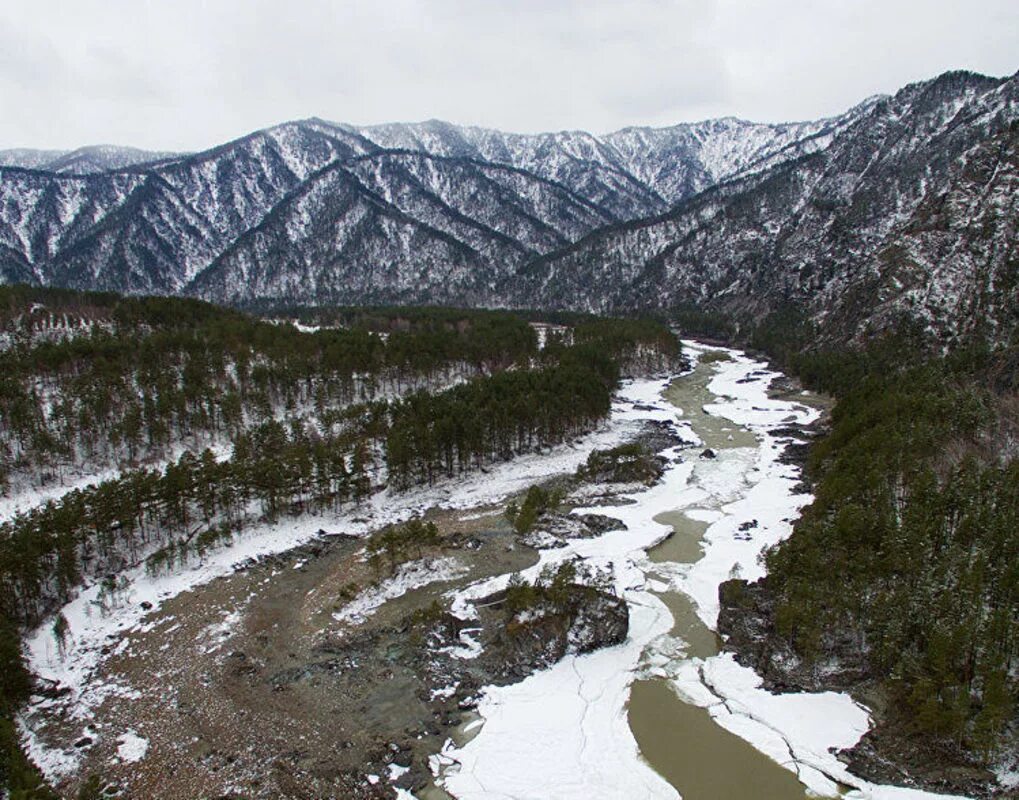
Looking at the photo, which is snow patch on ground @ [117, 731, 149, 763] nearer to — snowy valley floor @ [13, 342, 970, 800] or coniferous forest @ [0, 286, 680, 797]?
snowy valley floor @ [13, 342, 970, 800]

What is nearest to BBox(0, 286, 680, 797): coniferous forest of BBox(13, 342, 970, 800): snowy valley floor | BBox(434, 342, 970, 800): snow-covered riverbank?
BBox(13, 342, 970, 800): snowy valley floor

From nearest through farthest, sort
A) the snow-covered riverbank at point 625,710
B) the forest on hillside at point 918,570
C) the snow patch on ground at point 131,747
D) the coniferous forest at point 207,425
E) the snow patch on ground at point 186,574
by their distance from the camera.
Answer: the snow-covered riverbank at point 625,710
the forest on hillside at point 918,570
the snow patch on ground at point 131,747
the snow patch on ground at point 186,574
the coniferous forest at point 207,425

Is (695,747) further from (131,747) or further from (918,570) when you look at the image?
(131,747)

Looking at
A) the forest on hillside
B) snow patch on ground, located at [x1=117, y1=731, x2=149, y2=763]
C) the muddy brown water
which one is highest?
the forest on hillside

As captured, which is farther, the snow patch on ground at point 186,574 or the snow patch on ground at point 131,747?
the snow patch on ground at point 186,574

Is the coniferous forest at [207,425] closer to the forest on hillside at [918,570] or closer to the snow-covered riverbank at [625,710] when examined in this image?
the snow-covered riverbank at [625,710]

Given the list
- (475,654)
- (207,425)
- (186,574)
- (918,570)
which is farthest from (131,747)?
(207,425)

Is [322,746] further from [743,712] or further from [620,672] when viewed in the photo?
[743,712]

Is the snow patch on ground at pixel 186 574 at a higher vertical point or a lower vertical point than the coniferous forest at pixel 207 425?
lower

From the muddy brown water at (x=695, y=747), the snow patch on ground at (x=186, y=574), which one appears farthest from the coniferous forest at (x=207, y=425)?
the muddy brown water at (x=695, y=747)
